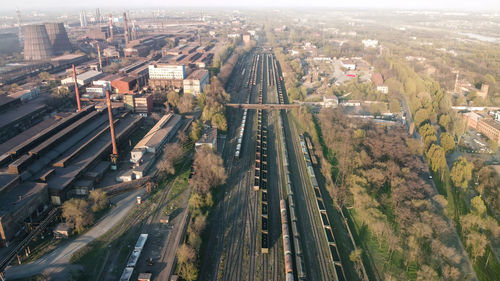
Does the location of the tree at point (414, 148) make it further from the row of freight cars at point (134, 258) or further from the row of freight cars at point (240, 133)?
the row of freight cars at point (134, 258)

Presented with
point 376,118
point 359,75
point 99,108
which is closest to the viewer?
point 99,108

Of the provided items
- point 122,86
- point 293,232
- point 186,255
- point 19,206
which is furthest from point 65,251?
point 122,86

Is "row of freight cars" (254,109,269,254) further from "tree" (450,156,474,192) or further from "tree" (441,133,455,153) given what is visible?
"tree" (441,133,455,153)

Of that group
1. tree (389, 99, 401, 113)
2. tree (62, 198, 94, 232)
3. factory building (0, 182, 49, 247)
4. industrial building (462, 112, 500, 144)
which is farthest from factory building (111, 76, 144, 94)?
industrial building (462, 112, 500, 144)

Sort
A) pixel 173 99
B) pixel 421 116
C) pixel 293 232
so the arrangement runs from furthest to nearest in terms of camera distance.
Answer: pixel 173 99 → pixel 421 116 → pixel 293 232

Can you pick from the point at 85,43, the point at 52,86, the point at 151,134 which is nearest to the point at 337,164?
the point at 151,134

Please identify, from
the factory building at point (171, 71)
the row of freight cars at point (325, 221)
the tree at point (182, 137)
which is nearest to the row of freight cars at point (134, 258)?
the row of freight cars at point (325, 221)

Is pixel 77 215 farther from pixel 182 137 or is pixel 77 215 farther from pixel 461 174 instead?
pixel 461 174

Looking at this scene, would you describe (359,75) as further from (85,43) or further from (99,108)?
(85,43)
